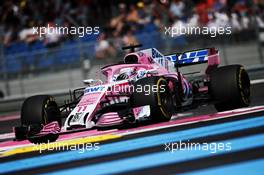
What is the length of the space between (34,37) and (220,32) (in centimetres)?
708

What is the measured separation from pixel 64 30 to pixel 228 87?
1036 centimetres

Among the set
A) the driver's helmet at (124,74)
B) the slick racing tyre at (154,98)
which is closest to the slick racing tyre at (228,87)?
the slick racing tyre at (154,98)

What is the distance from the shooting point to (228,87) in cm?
738

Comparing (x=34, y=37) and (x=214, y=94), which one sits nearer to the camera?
(x=214, y=94)

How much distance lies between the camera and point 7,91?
15.6 m

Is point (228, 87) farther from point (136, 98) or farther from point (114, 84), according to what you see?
point (114, 84)

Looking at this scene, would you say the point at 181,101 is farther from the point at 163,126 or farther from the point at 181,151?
the point at 181,151

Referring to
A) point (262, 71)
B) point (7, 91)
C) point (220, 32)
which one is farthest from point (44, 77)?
point (262, 71)

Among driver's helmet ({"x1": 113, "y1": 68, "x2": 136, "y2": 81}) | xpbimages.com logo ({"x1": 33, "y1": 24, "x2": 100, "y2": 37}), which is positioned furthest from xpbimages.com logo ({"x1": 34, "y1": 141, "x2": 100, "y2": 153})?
xpbimages.com logo ({"x1": 33, "y1": 24, "x2": 100, "y2": 37})

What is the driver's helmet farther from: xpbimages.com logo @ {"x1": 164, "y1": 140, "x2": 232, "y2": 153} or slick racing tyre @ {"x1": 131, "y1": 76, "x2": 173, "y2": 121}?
xpbimages.com logo @ {"x1": 164, "y1": 140, "x2": 232, "y2": 153}

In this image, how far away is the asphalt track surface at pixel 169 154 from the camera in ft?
16.2

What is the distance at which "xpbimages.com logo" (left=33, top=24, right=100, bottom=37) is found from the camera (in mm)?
15766

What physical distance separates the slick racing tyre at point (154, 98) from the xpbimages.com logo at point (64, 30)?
350 inches

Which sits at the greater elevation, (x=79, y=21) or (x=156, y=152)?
(x=79, y=21)
